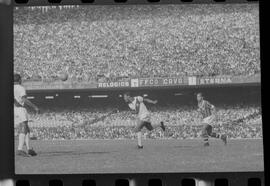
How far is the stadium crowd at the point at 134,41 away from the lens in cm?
1094

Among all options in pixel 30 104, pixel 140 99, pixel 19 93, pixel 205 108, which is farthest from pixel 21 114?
pixel 205 108

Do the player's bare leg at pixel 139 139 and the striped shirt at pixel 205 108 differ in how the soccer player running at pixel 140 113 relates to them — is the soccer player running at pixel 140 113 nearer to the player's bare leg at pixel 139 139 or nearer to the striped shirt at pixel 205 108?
the player's bare leg at pixel 139 139

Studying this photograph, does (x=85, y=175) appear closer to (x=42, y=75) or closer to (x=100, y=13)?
(x=42, y=75)

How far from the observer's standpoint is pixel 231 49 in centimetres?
1100

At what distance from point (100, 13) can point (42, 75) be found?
125 cm

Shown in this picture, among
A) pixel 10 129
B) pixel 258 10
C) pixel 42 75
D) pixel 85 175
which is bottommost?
pixel 85 175

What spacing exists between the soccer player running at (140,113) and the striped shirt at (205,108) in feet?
2.00

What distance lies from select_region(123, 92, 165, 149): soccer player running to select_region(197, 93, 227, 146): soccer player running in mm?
611

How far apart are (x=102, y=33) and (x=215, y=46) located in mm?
1660

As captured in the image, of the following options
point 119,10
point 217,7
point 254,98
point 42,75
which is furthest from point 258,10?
point 42,75

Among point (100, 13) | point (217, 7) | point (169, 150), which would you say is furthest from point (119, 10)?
point (169, 150)

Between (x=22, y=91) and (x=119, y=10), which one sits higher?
(x=119, y=10)

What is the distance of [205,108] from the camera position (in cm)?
1103

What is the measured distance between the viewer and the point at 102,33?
36.1 ft
